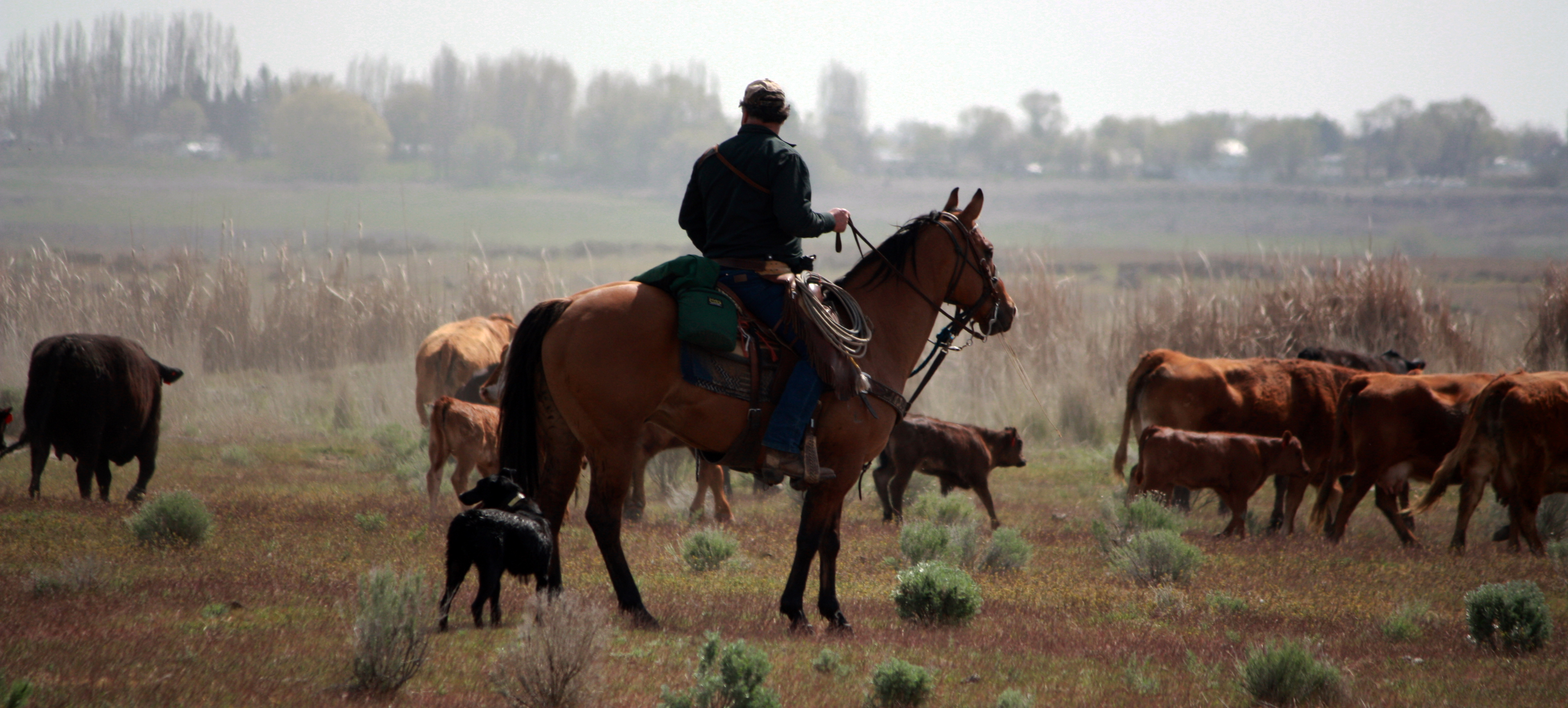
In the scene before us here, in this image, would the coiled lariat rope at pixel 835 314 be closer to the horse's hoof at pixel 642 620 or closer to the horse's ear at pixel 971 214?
the horse's ear at pixel 971 214

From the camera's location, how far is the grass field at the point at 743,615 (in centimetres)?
522

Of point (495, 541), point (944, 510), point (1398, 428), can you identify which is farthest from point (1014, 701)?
point (1398, 428)

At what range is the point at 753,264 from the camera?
6418 millimetres

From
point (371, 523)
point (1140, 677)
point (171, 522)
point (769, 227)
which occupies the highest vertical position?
point (769, 227)

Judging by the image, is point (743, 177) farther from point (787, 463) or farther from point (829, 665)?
point (829, 665)

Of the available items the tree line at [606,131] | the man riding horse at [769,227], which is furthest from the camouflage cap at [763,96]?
the tree line at [606,131]

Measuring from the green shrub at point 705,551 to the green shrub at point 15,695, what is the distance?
5.06 meters

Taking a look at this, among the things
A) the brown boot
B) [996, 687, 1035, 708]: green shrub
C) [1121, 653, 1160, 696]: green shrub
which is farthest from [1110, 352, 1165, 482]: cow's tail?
[996, 687, 1035, 708]: green shrub

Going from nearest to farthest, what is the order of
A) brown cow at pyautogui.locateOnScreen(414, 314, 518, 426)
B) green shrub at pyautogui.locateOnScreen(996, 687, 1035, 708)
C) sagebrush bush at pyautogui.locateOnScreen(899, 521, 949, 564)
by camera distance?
green shrub at pyautogui.locateOnScreen(996, 687, 1035, 708)
sagebrush bush at pyautogui.locateOnScreen(899, 521, 949, 564)
brown cow at pyautogui.locateOnScreen(414, 314, 518, 426)

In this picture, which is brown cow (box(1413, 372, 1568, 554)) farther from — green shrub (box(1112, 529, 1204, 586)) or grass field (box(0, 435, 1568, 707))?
green shrub (box(1112, 529, 1204, 586))

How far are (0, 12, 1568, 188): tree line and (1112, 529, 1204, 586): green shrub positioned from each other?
70.0 metres

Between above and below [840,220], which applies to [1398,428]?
below

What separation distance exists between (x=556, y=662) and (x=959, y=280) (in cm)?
364

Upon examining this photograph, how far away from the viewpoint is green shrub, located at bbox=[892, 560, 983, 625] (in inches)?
276
